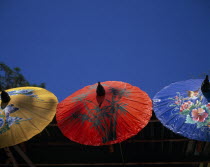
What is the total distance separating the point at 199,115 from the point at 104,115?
5.15ft

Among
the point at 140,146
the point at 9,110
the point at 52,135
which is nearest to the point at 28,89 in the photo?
the point at 9,110

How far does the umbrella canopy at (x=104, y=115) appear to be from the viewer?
276cm

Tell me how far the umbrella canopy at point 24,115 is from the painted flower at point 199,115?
8.46 feet

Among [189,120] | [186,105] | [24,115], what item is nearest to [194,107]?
[186,105]

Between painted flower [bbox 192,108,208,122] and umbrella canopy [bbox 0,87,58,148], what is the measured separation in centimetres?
258

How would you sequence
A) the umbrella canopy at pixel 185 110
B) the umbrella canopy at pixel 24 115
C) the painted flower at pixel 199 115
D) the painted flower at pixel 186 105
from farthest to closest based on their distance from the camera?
the painted flower at pixel 186 105, the umbrella canopy at pixel 24 115, the painted flower at pixel 199 115, the umbrella canopy at pixel 185 110

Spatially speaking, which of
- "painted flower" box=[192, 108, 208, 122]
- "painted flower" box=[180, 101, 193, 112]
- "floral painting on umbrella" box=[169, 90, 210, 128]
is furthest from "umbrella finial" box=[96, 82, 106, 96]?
"painted flower" box=[192, 108, 208, 122]

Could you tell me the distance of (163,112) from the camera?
3156mm

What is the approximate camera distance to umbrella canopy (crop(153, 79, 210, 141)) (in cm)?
266

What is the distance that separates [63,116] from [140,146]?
89.3 inches

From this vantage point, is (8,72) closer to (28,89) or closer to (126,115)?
(28,89)

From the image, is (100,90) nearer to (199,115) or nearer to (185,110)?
(185,110)

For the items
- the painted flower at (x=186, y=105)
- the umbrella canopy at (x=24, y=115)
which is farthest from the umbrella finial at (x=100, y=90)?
the painted flower at (x=186, y=105)

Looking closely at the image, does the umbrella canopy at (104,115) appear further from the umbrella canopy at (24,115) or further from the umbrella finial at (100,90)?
the umbrella canopy at (24,115)
